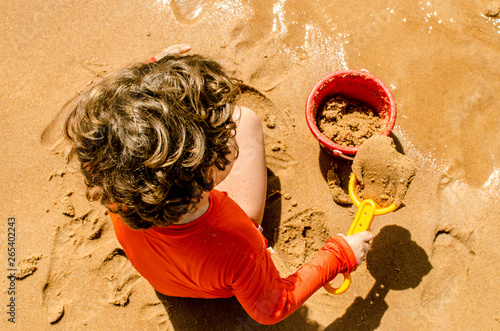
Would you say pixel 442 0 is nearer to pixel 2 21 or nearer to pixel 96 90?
pixel 96 90

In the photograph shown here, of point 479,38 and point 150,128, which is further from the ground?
point 150,128

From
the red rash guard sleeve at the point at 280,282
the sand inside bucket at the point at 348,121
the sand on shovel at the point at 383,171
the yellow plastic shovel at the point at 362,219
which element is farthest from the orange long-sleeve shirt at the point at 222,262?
the sand inside bucket at the point at 348,121

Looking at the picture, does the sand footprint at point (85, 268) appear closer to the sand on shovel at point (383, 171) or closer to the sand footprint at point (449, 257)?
the sand on shovel at point (383, 171)

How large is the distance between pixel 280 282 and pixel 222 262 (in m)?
0.31

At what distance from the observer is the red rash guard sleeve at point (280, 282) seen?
1.32 metres

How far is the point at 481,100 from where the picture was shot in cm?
205

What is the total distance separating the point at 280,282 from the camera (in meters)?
1.43

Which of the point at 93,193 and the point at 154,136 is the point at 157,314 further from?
the point at 154,136

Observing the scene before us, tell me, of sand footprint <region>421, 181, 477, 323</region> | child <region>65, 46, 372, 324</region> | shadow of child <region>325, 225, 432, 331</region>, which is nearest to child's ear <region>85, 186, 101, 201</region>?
child <region>65, 46, 372, 324</region>

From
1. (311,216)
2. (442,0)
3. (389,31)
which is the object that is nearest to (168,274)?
(311,216)

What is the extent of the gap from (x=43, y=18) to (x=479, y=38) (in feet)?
8.81

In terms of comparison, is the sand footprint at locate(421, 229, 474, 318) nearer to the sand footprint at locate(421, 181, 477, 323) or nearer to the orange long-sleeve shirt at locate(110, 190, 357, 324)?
the sand footprint at locate(421, 181, 477, 323)

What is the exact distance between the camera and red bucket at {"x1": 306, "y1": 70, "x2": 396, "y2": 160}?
1798 mm

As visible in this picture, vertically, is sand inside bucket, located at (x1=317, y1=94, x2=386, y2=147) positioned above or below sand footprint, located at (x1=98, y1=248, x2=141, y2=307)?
above
